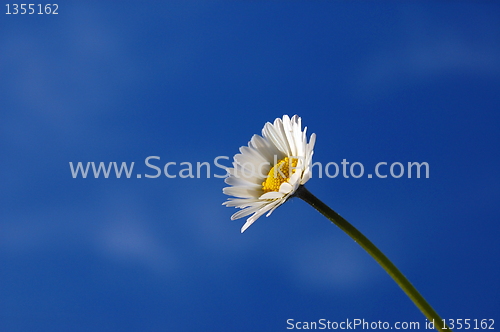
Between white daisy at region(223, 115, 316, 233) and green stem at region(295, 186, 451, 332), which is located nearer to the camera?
green stem at region(295, 186, 451, 332)

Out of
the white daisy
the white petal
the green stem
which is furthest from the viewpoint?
the white daisy

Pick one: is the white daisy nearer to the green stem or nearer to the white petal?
the white petal

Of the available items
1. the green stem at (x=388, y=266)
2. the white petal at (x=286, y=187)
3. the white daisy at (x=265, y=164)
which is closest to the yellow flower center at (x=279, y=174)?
the white daisy at (x=265, y=164)

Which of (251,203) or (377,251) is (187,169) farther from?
(377,251)

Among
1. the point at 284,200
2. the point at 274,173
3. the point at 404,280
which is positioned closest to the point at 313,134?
the point at 284,200

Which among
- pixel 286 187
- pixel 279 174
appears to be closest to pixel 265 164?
pixel 279 174

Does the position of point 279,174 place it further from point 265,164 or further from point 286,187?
point 286,187

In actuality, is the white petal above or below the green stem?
above

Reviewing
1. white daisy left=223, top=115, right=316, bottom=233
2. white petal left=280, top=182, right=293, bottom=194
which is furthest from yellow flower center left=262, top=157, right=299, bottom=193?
white petal left=280, top=182, right=293, bottom=194
